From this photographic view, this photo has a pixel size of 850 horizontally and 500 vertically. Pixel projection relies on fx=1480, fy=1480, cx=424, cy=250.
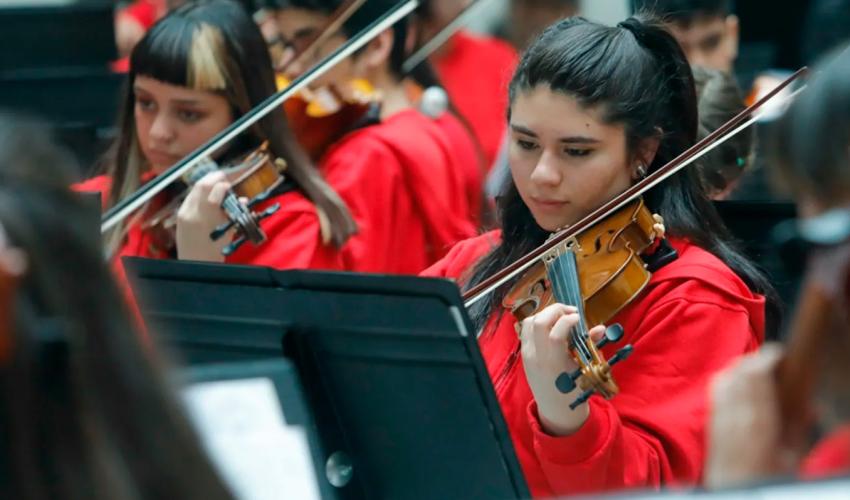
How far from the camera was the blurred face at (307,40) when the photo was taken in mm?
2967

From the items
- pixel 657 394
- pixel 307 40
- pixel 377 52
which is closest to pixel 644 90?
pixel 657 394

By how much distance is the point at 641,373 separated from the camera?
1.72 m

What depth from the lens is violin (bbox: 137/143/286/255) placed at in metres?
2.35

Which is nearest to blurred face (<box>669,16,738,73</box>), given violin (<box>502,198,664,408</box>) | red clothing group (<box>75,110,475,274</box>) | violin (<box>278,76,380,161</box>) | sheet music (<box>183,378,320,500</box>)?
red clothing group (<box>75,110,475,274</box>)

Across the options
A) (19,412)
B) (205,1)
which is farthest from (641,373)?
(205,1)

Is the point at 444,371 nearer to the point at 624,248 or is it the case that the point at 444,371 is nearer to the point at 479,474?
the point at 479,474

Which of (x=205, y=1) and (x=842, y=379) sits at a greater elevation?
(x=205, y=1)

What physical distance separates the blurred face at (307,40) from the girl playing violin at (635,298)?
1.11 metres

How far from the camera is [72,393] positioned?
91 centimetres

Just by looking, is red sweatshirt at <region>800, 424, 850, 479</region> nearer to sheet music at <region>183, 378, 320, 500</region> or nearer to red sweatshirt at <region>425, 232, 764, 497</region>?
sheet music at <region>183, 378, 320, 500</region>

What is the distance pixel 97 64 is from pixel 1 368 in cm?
282

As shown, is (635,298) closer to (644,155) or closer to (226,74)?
(644,155)

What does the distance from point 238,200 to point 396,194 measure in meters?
0.57

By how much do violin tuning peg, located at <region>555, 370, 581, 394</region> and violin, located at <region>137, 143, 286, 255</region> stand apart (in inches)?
34.0
